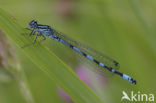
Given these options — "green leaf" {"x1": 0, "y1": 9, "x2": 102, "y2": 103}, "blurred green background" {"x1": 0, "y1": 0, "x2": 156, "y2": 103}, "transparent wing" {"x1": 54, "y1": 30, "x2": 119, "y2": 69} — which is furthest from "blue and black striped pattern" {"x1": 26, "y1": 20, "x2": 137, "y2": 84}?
"green leaf" {"x1": 0, "y1": 9, "x2": 102, "y2": 103}

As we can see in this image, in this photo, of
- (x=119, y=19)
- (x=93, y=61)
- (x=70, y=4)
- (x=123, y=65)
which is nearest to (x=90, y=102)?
(x=93, y=61)

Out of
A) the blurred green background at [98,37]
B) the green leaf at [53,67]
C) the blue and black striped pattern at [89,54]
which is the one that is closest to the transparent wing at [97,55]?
the blue and black striped pattern at [89,54]

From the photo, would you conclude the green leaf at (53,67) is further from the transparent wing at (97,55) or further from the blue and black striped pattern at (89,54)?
the transparent wing at (97,55)

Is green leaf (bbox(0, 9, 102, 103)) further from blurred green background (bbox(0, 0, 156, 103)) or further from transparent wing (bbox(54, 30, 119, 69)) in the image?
blurred green background (bbox(0, 0, 156, 103))

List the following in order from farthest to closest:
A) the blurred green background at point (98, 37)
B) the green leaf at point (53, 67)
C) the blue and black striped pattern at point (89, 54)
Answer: the blurred green background at point (98, 37)
the blue and black striped pattern at point (89, 54)
the green leaf at point (53, 67)

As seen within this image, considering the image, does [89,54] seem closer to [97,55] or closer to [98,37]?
[97,55]

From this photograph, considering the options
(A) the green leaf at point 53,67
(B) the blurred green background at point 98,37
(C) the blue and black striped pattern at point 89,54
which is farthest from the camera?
(B) the blurred green background at point 98,37
